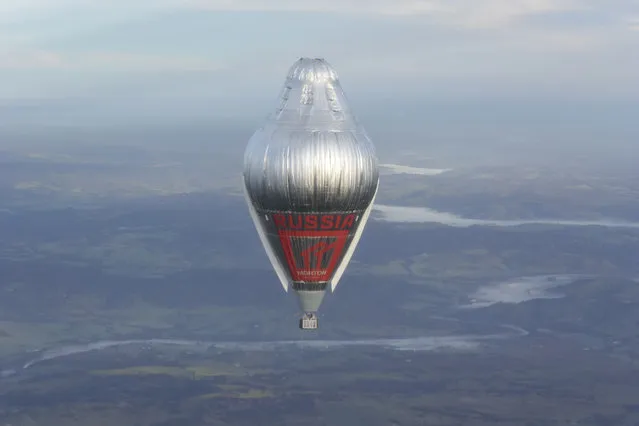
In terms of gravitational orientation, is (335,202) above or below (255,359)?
above

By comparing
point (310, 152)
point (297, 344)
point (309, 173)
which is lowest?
point (297, 344)

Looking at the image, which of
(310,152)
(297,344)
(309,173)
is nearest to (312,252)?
(309,173)

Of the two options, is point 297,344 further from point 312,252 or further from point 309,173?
point 309,173

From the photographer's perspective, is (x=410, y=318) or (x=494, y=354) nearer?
(x=494, y=354)

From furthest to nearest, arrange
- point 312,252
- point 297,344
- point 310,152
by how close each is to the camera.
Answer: point 297,344 → point 312,252 → point 310,152

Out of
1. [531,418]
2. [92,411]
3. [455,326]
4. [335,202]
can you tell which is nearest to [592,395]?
[531,418]

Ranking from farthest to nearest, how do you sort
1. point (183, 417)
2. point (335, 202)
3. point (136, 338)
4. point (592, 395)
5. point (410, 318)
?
point (410, 318)
point (136, 338)
point (592, 395)
point (183, 417)
point (335, 202)

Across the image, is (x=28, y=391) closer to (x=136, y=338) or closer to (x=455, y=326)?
(x=136, y=338)

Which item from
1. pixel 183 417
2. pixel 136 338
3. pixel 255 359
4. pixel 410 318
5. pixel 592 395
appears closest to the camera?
pixel 183 417

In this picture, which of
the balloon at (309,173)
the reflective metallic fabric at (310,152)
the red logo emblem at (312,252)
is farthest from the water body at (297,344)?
the reflective metallic fabric at (310,152)
